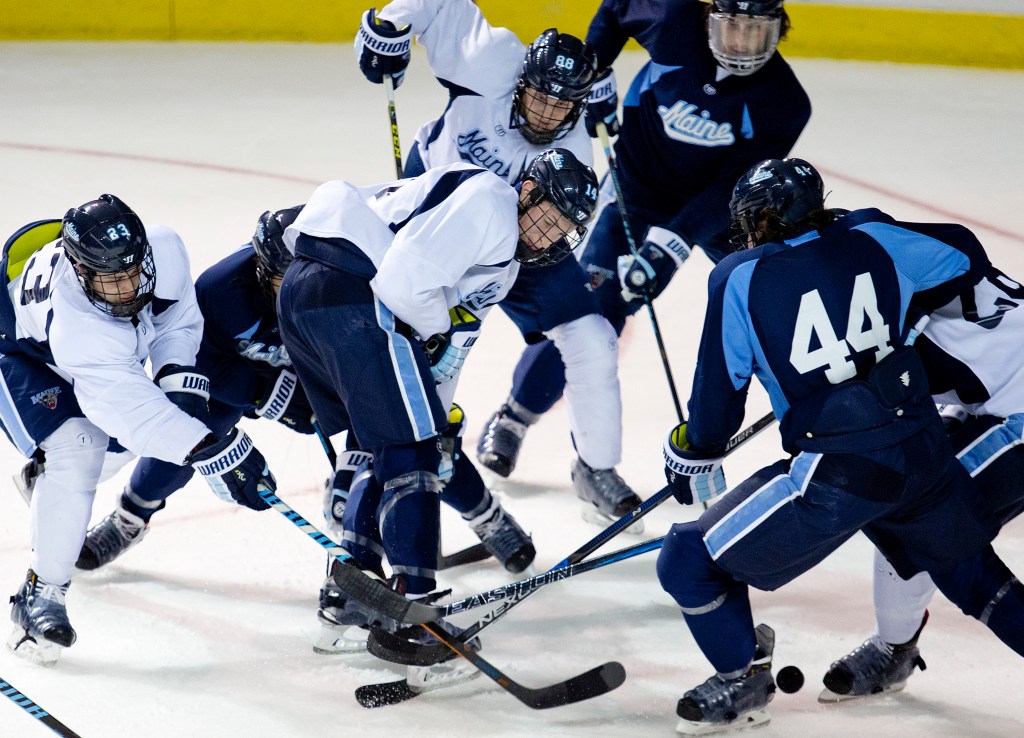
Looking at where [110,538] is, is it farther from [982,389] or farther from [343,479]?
[982,389]

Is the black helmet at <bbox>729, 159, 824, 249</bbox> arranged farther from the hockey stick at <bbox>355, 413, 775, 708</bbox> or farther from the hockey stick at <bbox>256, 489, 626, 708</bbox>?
the hockey stick at <bbox>256, 489, 626, 708</bbox>

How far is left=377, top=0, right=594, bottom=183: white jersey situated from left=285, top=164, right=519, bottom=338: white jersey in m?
0.68

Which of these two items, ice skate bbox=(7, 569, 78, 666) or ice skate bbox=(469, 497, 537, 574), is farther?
ice skate bbox=(469, 497, 537, 574)

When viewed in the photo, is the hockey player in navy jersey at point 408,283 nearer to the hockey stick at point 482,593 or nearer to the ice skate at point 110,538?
the hockey stick at point 482,593

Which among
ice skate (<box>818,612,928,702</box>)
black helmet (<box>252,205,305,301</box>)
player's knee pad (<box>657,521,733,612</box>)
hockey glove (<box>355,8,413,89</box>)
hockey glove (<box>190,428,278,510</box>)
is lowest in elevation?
ice skate (<box>818,612,928,702</box>)

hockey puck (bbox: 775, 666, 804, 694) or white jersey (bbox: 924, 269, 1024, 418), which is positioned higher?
white jersey (bbox: 924, 269, 1024, 418)

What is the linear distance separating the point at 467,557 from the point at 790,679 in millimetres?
884

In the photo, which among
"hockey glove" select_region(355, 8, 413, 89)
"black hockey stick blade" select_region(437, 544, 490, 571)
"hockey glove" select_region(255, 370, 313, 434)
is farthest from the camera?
"hockey glove" select_region(355, 8, 413, 89)

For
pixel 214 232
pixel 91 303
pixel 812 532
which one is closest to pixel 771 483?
pixel 812 532

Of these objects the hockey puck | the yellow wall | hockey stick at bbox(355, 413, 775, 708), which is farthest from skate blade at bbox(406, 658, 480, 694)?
the yellow wall

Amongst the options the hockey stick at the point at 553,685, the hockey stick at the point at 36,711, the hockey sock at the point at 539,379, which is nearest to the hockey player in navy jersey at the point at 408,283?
the hockey stick at the point at 553,685

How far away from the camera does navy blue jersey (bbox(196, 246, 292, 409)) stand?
2.88 meters

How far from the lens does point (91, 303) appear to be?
101 inches

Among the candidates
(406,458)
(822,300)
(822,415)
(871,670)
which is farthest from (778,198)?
(871,670)
